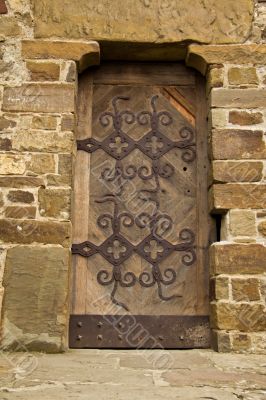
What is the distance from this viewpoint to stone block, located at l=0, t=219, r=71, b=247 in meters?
3.26

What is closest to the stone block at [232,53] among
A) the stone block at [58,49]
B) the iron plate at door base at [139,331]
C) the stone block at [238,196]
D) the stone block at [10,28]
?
the stone block at [58,49]

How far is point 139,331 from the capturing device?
11.1 ft

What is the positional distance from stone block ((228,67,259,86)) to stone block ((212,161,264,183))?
0.62 meters

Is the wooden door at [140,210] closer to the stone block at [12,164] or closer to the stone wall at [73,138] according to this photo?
the stone wall at [73,138]

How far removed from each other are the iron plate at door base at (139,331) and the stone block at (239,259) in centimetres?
43

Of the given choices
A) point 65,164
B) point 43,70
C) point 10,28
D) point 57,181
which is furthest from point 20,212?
point 10,28

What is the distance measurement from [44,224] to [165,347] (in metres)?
1.19

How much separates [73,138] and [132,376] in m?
1.80

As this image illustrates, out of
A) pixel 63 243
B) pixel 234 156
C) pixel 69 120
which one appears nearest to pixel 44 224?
pixel 63 243

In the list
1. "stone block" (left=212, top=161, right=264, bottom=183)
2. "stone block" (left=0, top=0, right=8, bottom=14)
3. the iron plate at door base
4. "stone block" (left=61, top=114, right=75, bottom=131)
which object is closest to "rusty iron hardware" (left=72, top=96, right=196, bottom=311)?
the iron plate at door base

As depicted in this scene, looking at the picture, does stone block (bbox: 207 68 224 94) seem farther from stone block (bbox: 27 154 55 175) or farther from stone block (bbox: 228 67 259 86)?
stone block (bbox: 27 154 55 175)

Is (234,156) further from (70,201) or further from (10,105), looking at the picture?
(10,105)

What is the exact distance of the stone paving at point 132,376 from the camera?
1.97 meters

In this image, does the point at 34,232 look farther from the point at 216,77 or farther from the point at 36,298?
the point at 216,77
